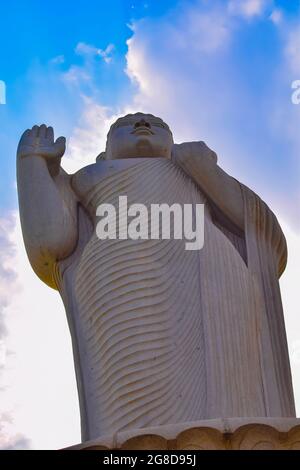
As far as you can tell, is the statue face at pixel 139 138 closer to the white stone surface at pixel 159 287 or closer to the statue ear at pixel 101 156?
the white stone surface at pixel 159 287

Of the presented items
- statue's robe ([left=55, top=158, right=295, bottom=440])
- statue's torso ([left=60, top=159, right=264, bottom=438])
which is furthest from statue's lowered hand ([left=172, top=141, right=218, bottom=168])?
statue's torso ([left=60, top=159, right=264, bottom=438])

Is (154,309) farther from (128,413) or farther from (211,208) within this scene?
(211,208)

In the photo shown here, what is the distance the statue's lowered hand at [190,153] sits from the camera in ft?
24.9

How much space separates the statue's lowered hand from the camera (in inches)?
298

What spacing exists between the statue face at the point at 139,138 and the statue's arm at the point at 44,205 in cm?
61

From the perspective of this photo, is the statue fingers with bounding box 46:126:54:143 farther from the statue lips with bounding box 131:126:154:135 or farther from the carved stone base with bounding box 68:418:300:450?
the carved stone base with bounding box 68:418:300:450

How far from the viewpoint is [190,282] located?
673 centimetres

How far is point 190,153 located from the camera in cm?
759

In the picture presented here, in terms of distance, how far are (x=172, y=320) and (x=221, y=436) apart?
1.65 m

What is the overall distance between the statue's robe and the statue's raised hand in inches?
15.6

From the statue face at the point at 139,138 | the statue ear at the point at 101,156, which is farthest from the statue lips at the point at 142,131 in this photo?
the statue ear at the point at 101,156

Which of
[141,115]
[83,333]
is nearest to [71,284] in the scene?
[83,333]

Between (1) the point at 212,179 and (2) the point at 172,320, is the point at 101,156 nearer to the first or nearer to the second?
(1) the point at 212,179

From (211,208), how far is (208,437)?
291 centimetres
